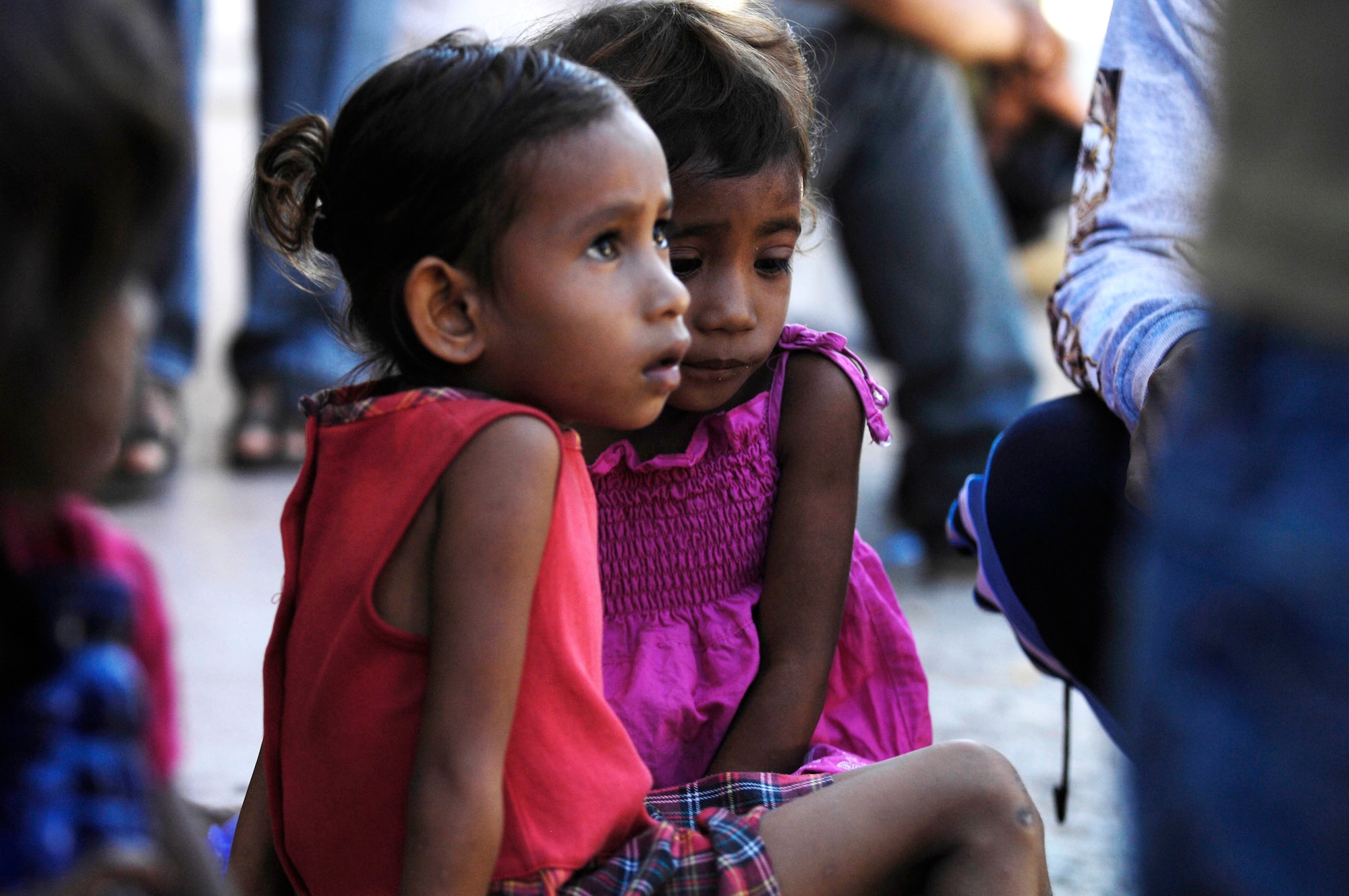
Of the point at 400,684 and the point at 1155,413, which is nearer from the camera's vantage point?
the point at 400,684

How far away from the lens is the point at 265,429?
3.81 metres

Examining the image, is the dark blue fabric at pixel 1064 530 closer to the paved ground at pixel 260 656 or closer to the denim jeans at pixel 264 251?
the paved ground at pixel 260 656

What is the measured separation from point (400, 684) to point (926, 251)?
2530mm

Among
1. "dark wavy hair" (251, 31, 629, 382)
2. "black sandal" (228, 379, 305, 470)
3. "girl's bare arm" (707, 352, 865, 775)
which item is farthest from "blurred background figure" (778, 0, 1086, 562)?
"dark wavy hair" (251, 31, 629, 382)

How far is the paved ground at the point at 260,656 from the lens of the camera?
2129mm

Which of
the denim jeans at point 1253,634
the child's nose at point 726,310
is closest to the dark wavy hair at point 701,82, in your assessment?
A: the child's nose at point 726,310

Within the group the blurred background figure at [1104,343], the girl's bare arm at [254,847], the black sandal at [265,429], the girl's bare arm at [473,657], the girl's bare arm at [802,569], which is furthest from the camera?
the black sandal at [265,429]

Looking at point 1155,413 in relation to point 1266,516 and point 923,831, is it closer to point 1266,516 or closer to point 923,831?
point 923,831

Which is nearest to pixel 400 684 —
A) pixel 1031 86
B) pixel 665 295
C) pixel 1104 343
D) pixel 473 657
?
pixel 473 657

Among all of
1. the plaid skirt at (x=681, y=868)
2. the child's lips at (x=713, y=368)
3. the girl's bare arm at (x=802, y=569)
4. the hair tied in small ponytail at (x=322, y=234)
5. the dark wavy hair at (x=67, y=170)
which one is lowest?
the plaid skirt at (x=681, y=868)

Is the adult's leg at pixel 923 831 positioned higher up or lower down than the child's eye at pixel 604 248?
lower down

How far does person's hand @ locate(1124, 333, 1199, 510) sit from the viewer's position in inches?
57.4

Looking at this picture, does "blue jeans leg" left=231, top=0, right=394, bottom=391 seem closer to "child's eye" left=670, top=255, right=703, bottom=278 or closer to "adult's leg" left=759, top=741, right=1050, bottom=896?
"child's eye" left=670, top=255, right=703, bottom=278

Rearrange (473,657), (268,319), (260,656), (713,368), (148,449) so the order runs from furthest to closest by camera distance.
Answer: (268,319)
(148,449)
(260,656)
(713,368)
(473,657)
